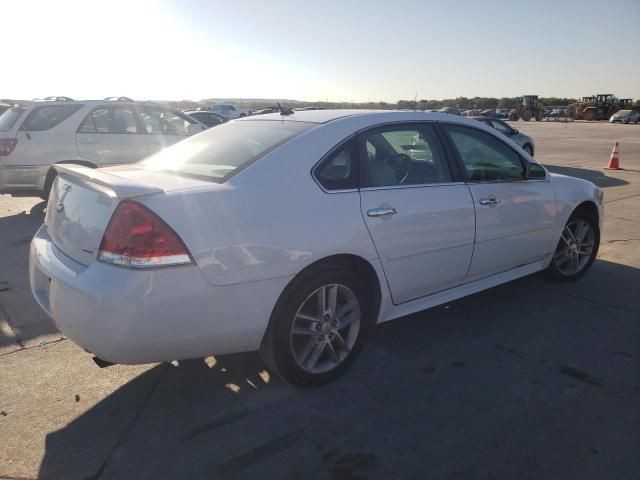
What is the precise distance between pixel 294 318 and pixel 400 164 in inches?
53.1

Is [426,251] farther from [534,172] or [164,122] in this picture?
[164,122]

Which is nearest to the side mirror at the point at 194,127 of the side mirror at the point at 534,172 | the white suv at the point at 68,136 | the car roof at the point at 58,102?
the white suv at the point at 68,136

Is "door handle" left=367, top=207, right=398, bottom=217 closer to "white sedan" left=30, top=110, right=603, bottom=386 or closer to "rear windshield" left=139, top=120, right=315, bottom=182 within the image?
"white sedan" left=30, top=110, right=603, bottom=386

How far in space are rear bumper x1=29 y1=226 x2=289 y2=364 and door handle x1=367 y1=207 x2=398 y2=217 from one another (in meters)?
0.71

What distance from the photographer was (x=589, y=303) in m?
4.27

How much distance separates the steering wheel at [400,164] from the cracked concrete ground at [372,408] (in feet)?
3.85

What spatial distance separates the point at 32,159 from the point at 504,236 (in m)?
6.73

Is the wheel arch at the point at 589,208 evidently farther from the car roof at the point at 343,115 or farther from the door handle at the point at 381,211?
the door handle at the point at 381,211

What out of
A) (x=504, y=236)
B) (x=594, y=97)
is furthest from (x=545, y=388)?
(x=594, y=97)

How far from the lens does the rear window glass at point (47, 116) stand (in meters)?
7.48

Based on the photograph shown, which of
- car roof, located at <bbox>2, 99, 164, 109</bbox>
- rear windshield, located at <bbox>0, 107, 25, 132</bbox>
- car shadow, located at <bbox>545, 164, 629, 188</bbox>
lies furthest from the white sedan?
car shadow, located at <bbox>545, 164, 629, 188</bbox>

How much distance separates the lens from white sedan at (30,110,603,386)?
7.90 ft

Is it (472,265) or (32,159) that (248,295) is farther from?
(32,159)

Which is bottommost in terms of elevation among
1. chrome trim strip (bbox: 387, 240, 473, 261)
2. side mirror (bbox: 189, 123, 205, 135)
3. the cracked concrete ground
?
the cracked concrete ground
